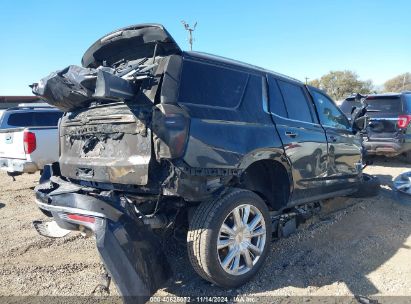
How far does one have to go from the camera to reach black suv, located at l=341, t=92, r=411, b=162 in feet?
28.4

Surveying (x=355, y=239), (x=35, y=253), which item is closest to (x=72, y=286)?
(x=35, y=253)

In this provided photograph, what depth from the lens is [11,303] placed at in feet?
10.6

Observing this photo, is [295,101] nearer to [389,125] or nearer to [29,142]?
[389,125]

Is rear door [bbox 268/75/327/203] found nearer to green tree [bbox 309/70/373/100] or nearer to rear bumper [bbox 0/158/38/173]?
rear bumper [bbox 0/158/38/173]

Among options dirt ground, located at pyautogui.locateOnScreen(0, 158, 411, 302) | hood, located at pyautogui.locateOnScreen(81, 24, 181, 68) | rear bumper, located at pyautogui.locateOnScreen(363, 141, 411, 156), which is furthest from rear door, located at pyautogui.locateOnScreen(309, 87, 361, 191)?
rear bumper, located at pyautogui.locateOnScreen(363, 141, 411, 156)

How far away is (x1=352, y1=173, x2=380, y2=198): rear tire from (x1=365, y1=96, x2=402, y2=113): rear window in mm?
3781

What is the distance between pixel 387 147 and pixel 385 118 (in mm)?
743

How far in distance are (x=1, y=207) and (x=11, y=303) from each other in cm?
398

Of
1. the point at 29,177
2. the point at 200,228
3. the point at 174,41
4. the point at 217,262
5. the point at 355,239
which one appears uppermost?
the point at 174,41

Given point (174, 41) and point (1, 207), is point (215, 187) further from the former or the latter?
point (1, 207)

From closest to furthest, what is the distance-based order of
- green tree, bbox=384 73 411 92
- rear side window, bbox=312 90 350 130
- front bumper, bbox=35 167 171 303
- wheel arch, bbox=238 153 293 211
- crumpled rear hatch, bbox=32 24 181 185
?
1. front bumper, bbox=35 167 171 303
2. crumpled rear hatch, bbox=32 24 181 185
3. wheel arch, bbox=238 153 293 211
4. rear side window, bbox=312 90 350 130
5. green tree, bbox=384 73 411 92

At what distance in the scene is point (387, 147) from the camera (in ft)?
28.5

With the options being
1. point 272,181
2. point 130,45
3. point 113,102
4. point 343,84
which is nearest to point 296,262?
point 272,181

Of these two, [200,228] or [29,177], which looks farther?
[29,177]
